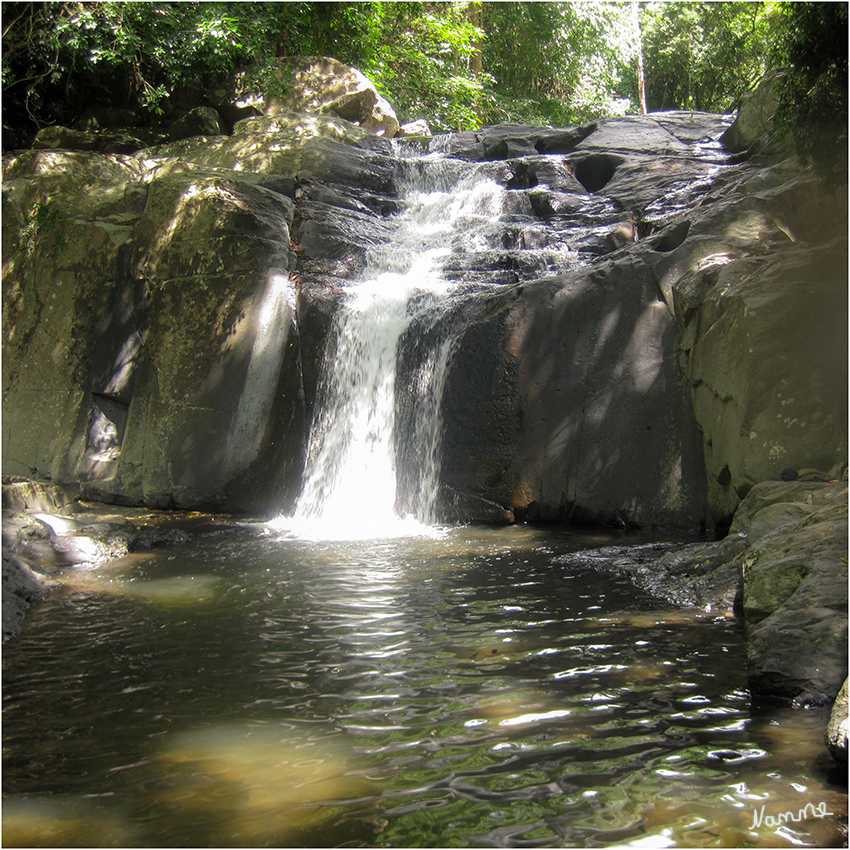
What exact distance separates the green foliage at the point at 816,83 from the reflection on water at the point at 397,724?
3.52 metres

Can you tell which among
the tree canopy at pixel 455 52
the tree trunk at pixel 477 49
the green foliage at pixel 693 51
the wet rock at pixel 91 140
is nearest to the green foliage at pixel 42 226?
the wet rock at pixel 91 140

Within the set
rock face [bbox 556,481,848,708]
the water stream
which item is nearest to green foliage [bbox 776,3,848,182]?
rock face [bbox 556,481,848,708]

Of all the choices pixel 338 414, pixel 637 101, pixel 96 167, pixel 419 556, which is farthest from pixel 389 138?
pixel 637 101

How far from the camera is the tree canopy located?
6243 millimetres

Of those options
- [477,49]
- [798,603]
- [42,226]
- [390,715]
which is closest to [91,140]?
[42,226]

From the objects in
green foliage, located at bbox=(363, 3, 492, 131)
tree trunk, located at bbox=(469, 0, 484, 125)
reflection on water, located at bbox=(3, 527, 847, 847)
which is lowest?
reflection on water, located at bbox=(3, 527, 847, 847)

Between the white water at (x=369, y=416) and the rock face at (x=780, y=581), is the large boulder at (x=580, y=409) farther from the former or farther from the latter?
the rock face at (x=780, y=581)

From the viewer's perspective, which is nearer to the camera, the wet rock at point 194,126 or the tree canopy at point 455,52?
the tree canopy at point 455,52

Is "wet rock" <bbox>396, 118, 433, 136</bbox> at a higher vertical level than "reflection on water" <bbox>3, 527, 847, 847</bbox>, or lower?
higher

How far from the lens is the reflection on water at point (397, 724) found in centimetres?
243

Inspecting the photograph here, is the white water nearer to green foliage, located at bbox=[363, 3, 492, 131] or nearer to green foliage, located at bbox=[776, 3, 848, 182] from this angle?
green foliage, located at bbox=[776, 3, 848, 182]

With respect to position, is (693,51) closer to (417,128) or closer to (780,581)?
(417,128)

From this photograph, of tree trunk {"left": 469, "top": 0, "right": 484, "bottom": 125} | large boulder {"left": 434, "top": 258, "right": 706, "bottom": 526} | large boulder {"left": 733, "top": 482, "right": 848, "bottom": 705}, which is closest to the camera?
large boulder {"left": 733, "top": 482, "right": 848, "bottom": 705}

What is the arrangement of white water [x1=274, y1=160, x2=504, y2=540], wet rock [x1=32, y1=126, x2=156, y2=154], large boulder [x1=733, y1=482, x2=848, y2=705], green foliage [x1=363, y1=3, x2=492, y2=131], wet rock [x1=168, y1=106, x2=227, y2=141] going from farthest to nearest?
1. green foliage [x1=363, y1=3, x2=492, y2=131]
2. wet rock [x1=168, y1=106, x2=227, y2=141]
3. wet rock [x1=32, y1=126, x2=156, y2=154]
4. white water [x1=274, y1=160, x2=504, y2=540]
5. large boulder [x1=733, y1=482, x2=848, y2=705]
